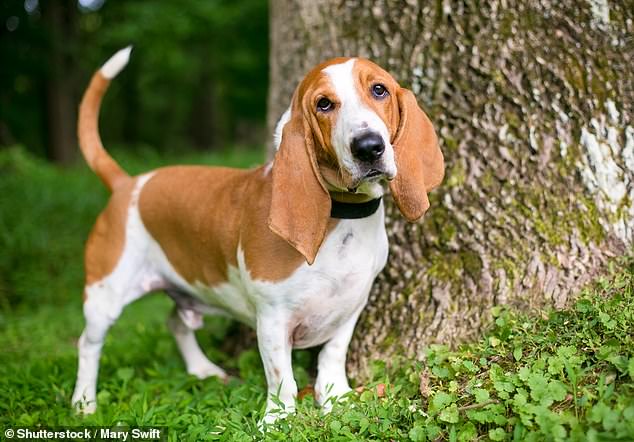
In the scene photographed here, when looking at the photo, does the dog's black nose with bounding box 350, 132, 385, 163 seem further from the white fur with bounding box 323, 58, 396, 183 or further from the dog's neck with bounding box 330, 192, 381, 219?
the dog's neck with bounding box 330, 192, 381, 219

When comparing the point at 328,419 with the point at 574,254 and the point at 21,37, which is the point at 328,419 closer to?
the point at 574,254

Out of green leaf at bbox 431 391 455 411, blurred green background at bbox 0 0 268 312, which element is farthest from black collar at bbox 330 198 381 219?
blurred green background at bbox 0 0 268 312

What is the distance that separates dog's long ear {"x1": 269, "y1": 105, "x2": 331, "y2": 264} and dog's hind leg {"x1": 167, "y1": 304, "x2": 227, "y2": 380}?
1663 millimetres

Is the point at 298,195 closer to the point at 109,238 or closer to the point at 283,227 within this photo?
the point at 283,227

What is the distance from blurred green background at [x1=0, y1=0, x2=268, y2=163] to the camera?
13141 mm

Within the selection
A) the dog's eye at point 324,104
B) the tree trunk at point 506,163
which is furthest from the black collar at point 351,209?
the tree trunk at point 506,163

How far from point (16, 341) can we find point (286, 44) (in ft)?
11.5

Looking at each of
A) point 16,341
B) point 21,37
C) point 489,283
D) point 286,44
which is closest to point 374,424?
point 489,283

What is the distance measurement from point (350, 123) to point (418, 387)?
1.42 meters

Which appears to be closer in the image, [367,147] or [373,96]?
[367,147]

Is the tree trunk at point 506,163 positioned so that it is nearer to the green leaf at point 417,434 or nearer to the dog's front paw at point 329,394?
the dog's front paw at point 329,394

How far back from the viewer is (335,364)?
371 centimetres

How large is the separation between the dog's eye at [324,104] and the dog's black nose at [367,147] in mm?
278

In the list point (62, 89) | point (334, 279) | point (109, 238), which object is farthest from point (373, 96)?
point (62, 89)
